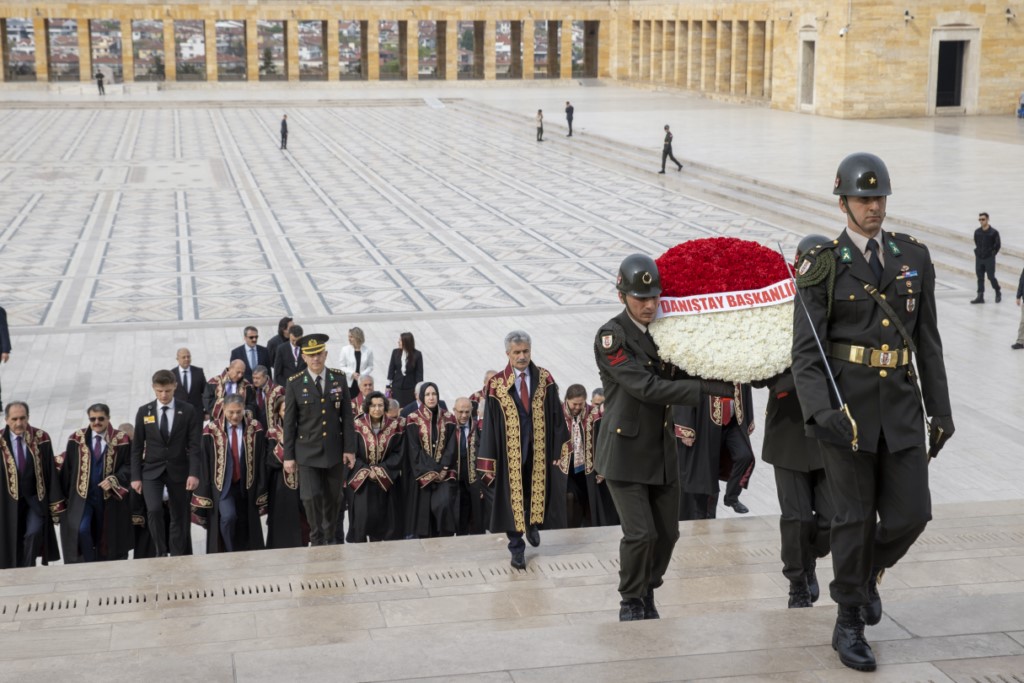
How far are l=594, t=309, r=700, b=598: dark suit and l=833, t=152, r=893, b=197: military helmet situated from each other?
0.87m

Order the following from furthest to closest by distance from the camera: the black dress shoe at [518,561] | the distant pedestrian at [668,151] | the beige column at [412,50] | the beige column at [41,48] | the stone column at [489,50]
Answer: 1. the stone column at [489,50]
2. the beige column at [412,50]
3. the beige column at [41,48]
4. the distant pedestrian at [668,151]
5. the black dress shoe at [518,561]

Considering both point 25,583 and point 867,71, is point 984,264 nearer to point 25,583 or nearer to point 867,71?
point 25,583

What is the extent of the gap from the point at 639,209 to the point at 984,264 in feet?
25.9

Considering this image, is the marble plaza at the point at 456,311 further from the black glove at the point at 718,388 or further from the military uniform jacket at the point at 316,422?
the black glove at the point at 718,388

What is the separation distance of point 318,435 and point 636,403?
2432 mm

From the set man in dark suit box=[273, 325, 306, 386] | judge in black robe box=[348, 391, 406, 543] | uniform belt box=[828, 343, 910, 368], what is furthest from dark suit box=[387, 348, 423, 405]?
uniform belt box=[828, 343, 910, 368]

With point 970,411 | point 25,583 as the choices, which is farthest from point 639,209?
point 25,583

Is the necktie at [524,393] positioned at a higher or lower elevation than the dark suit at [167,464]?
higher

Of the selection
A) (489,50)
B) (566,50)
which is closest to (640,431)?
(489,50)

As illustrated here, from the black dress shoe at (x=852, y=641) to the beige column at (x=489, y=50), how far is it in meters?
48.3

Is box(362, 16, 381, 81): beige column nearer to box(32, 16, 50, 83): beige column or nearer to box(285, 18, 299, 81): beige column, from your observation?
box(285, 18, 299, 81): beige column

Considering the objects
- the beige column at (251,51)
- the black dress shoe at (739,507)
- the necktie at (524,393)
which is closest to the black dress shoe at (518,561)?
the necktie at (524,393)

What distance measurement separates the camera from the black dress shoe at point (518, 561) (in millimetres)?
5676

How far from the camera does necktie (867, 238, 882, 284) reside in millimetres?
3680
